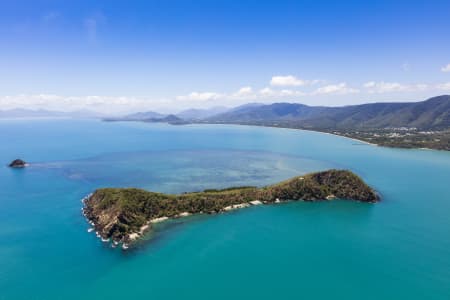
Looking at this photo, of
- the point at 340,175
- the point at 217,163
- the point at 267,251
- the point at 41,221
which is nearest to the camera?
the point at 267,251

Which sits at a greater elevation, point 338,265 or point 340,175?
point 340,175

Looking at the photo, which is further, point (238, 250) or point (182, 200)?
point (182, 200)

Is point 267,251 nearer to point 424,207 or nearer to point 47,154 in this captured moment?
point 424,207

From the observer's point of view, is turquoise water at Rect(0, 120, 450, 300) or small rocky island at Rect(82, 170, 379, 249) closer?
turquoise water at Rect(0, 120, 450, 300)

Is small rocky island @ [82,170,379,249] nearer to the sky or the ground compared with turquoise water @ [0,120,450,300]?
nearer to the sky

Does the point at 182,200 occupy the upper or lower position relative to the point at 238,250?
upper

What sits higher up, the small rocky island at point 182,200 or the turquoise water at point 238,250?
the small rocky island at point 182,200

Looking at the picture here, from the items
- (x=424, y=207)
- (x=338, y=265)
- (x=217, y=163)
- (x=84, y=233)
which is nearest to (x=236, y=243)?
(x=338, y=265)

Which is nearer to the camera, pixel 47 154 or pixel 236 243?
pixel 236 243
